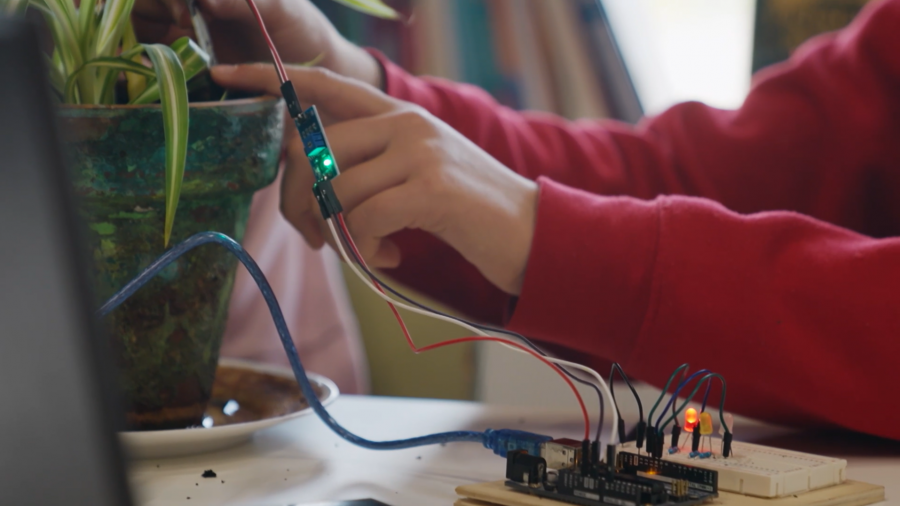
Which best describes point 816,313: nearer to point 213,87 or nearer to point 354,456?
point 354,456

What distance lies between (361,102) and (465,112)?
0.85 ft

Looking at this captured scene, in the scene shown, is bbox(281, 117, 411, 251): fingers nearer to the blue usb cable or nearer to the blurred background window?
the blue usb cable

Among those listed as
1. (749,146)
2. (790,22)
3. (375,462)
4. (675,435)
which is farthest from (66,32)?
(790,22)

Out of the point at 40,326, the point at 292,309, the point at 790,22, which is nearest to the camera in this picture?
the point at 40,326

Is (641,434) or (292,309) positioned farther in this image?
(292,309)

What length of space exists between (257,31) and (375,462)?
1.16 ft

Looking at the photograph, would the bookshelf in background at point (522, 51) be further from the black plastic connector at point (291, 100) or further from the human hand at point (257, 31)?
the black plastic connector at point (291, 100)

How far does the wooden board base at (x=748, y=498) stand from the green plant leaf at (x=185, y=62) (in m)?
0.32

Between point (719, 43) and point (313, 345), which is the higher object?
point (719, 43)

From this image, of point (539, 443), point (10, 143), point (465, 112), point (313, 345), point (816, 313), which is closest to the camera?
point (10, 143)

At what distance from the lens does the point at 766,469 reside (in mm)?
438

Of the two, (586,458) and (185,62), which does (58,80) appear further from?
(586,458)

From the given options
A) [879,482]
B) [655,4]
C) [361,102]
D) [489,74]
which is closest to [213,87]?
[361,102]

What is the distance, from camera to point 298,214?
65 centimetres
